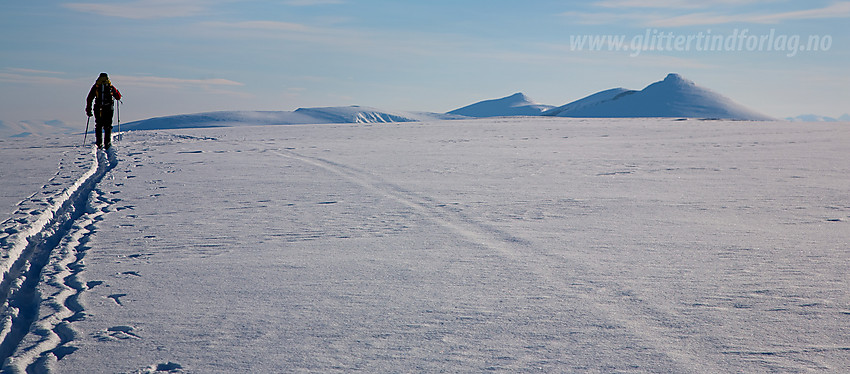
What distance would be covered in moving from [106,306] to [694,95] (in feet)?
598

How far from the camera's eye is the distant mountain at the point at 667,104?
6014 inches

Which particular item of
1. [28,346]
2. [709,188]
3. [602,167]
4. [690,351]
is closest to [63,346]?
[28,346]

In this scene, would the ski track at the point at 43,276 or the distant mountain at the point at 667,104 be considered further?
the distant mountain at the point at 667,104

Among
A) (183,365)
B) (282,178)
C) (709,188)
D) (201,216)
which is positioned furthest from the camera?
(282,178)

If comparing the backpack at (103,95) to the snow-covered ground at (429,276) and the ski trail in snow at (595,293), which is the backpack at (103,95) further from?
the ski trail in snow at (595,293)

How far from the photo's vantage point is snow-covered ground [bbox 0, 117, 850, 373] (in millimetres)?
2725

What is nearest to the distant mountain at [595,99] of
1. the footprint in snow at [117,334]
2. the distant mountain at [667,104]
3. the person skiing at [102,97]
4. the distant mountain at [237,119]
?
the distant mountain at [667,104]

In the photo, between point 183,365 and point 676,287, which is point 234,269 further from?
point 676,287

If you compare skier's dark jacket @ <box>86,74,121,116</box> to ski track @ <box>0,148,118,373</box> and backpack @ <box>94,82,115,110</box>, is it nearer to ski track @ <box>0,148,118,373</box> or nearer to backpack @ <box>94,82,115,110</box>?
backpack @ <box>94,82,115,110</box>

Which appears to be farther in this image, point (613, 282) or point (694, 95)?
point (694, 95)

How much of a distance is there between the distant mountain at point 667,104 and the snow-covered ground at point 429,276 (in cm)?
15001

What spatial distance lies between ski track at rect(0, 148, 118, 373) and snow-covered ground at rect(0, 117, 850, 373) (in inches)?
0.8

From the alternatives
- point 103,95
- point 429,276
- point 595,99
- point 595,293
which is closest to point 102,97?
point 103,95

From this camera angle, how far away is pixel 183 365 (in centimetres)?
262
